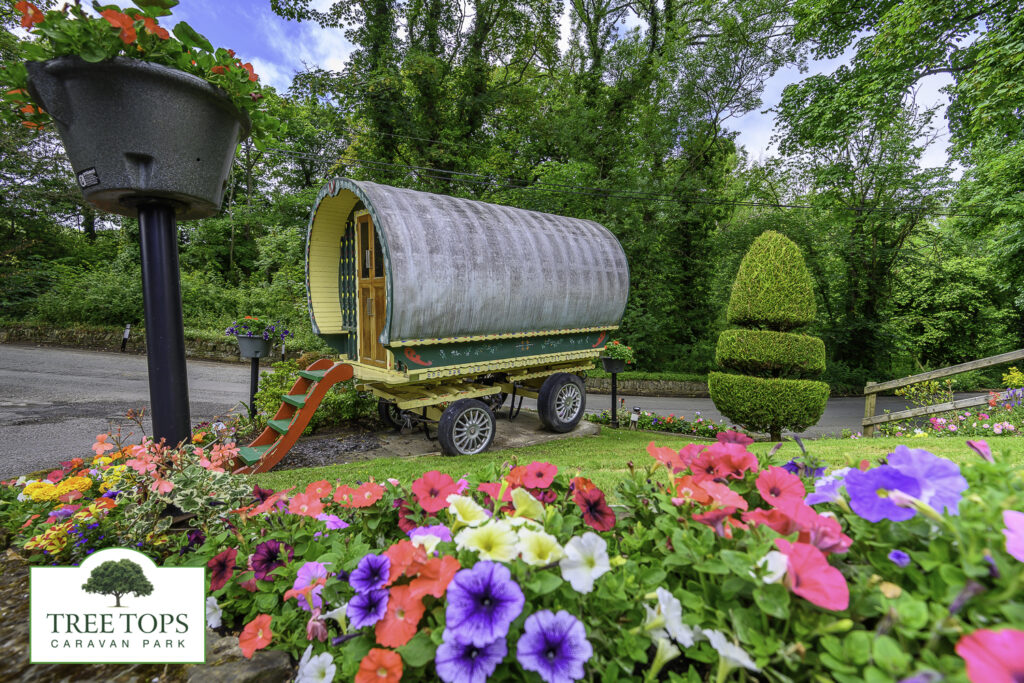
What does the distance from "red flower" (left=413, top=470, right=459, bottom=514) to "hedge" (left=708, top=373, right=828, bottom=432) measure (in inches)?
320

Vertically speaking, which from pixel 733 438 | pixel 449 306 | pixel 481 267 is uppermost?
pixel 481 267

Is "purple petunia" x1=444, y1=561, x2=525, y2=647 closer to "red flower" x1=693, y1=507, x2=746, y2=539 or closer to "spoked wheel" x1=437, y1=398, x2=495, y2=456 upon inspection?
"red flower" x1=693, y1=507, x2=746, y2=539

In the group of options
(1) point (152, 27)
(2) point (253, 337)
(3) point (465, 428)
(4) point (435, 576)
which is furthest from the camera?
(2) point (253, 337)

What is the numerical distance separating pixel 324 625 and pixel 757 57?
61.5 feet

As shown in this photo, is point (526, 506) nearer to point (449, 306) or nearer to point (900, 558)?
point (900, 558)

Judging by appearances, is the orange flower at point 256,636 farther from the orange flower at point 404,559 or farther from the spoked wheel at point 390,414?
the spoked wheel at point 390,414

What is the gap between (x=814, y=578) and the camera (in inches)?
26.8

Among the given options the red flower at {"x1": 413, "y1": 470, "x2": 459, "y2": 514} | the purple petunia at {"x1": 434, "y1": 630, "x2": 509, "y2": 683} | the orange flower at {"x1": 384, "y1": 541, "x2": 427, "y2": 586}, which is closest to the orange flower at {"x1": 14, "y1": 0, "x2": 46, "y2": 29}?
the red flower at {"x1": 413, "y1": 470, "x2": 459, "y2": 514}

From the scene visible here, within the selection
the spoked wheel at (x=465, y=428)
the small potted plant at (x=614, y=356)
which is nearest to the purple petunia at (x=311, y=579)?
the spoked wheel at (x=465, y=428)

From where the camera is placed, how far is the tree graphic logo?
99 cm

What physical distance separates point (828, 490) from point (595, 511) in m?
0.53

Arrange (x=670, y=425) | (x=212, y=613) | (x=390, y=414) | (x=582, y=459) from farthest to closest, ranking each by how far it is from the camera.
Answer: (x=670, y=425), (x=390, y=414), (x=582, y=459), (x=212, y=613)

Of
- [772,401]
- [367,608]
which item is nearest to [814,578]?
[367,608]

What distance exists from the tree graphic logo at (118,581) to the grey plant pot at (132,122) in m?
1.74
